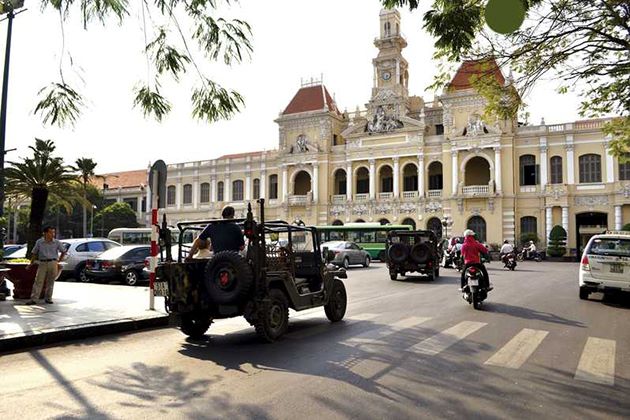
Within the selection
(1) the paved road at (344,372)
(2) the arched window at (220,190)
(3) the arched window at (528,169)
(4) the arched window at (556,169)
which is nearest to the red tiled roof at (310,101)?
(2) the arched window at (220,190)

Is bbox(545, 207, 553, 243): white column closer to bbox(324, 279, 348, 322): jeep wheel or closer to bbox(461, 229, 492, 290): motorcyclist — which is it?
bbox(461, 229, 492, 290): motorcyclist

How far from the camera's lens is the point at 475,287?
11.1m

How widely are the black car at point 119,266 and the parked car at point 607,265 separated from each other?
13.0 meters

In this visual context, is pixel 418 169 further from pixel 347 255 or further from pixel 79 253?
pixel 79 253

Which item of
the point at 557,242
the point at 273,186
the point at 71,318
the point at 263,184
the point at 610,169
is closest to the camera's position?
the point at 71,318

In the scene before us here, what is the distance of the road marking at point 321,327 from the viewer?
7.98 m

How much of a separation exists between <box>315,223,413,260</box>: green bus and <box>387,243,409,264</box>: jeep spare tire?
17104 mm

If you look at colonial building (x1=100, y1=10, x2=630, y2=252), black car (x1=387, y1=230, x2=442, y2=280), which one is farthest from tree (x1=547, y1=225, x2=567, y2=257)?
black car (x1=387, y1=230, x2=442, y2=280)

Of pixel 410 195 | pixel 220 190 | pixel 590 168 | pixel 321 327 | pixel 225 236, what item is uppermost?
pixel 590 168

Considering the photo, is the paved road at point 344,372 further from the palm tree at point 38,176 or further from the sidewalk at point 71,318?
the palm tree at point 38,176

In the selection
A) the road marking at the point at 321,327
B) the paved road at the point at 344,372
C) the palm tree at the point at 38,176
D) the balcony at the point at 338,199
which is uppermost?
the balcony at the point at 338,199

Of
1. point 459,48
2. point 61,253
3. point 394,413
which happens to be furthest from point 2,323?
point 459,48

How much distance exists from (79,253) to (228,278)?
1403 cm

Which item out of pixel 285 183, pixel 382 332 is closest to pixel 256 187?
pixel 285 183
